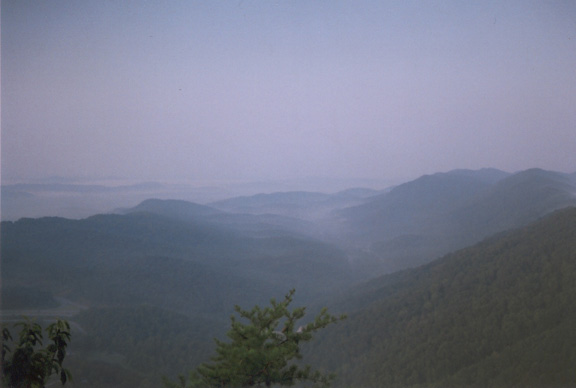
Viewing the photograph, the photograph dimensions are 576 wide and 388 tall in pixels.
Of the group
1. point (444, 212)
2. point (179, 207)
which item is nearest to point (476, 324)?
point (444, 212)

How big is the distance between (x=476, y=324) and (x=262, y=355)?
75.8 ft

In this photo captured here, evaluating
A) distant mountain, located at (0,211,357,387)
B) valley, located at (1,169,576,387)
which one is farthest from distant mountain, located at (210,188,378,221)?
distant mountain, located at (0,211,357,387)

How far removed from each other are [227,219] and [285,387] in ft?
331

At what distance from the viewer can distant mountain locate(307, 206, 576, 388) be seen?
1590 cm

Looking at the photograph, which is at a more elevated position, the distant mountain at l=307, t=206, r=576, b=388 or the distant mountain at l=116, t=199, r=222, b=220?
the distant mountain at l=116, t=199, r=222, b=220

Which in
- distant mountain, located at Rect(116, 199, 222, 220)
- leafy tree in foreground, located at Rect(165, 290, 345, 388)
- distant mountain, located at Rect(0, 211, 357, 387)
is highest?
distant mountain, located at Rect(116, 199, 222, 220)

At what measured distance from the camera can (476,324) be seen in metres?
22.9

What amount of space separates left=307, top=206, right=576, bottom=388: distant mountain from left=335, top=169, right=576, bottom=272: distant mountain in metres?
33.0

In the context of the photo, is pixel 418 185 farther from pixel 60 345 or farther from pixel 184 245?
pixel 60 345

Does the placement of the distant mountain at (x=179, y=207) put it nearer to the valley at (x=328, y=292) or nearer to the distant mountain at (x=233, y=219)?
the distant mountain at (x=233, y=219)

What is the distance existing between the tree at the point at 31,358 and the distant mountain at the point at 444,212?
2672 inches

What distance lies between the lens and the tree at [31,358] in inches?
155

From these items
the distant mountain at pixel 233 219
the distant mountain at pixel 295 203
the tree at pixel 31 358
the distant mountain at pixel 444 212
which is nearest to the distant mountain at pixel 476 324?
the tree at pixel 31 358

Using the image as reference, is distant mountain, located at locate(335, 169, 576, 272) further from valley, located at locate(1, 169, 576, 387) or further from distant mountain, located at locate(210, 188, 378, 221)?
distant mountain, located at locate(210, 188, 378, 221)
